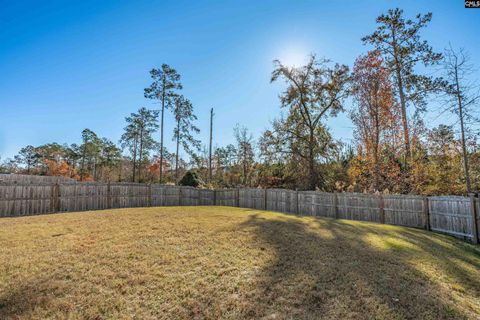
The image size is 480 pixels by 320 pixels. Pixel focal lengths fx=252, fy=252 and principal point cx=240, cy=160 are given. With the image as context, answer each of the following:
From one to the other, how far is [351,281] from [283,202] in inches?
371

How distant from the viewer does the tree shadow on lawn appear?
3434 millimetres

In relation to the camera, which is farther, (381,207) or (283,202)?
(283,202)

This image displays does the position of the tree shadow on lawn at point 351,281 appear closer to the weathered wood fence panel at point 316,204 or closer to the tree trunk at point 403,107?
the weathered wood fence panel at point 316,204

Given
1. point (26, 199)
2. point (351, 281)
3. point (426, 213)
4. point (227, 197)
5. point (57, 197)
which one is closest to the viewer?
point (351, 281)

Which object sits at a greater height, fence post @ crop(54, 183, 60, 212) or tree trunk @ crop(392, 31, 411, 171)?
tree trunk @ crop(392, 31, 411, 171)

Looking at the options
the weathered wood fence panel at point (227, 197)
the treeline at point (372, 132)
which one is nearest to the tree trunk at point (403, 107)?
the treeline at point (372, 132)

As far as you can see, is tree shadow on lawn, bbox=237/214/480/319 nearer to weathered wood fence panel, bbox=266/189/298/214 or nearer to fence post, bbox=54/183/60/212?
weathered wood fence panel, bbox=266/189/298/214

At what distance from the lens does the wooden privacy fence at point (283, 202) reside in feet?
26.7

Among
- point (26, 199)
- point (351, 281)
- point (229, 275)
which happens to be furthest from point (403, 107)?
point (26, 199)

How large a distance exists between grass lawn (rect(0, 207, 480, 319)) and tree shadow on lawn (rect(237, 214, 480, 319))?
0.06 feet

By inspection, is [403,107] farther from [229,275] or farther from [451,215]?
[229,275]

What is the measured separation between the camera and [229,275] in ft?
14.3

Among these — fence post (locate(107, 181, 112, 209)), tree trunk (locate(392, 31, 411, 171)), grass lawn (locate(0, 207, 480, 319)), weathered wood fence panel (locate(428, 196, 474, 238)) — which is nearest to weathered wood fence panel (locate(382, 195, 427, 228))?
weathered wood fence panel (locate(428, 196, 474, 238))

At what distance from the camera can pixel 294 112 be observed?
733 inches
